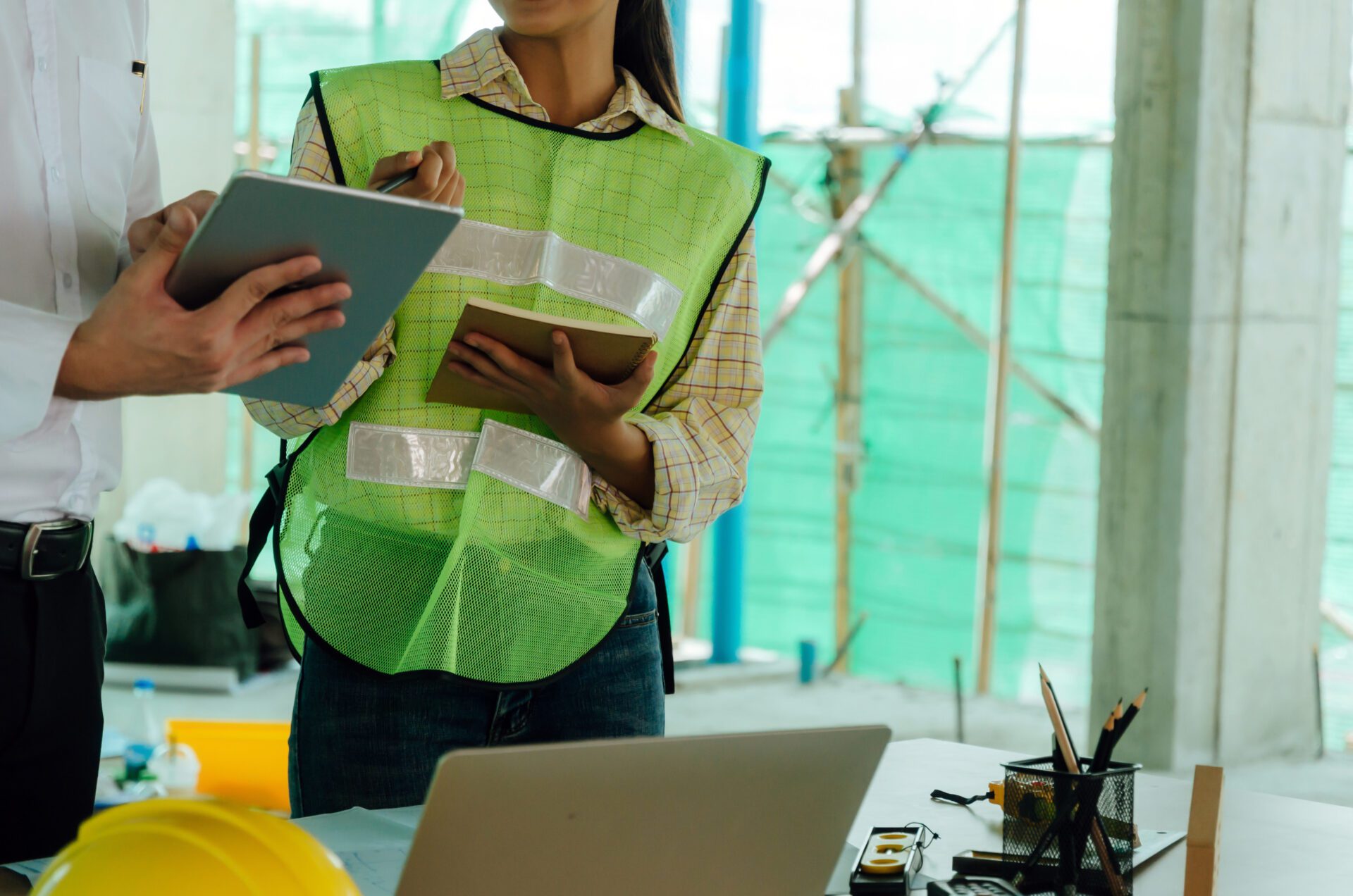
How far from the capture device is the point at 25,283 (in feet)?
4.08

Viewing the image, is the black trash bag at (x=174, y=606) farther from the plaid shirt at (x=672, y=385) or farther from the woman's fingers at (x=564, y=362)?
the woman's fingers at (x=564, y=362)

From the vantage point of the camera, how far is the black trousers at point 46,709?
1.23 m

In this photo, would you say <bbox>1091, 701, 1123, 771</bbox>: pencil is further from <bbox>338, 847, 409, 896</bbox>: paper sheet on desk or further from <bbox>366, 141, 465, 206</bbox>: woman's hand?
<bbox>366, 141, 465, 206</bbox>: woman's hand

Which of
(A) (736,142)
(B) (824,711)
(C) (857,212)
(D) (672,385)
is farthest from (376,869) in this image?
(C) (857,212)

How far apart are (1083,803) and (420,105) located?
2.90 ft

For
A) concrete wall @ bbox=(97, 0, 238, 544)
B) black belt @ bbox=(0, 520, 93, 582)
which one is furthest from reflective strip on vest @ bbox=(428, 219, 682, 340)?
concrete wall @ bbox=(97, 0, 238, 544)

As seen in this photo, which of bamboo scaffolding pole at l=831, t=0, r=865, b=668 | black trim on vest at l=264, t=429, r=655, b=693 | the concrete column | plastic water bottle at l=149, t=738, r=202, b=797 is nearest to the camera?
black trim on vest at l=264, t=429, r=655, b=693

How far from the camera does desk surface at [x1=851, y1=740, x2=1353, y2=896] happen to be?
3.54 feet

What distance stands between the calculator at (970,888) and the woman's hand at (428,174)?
66 centimetres

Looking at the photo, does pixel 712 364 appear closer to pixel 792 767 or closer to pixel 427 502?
pixel 427 502

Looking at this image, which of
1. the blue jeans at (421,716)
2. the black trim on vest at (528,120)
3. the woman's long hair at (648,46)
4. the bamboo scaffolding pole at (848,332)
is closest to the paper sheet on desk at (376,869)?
the blue jeans at (421,716)

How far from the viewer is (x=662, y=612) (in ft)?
4.97

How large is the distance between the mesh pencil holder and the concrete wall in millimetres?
3861

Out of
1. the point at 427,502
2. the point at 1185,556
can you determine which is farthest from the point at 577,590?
the point at 1185,556
